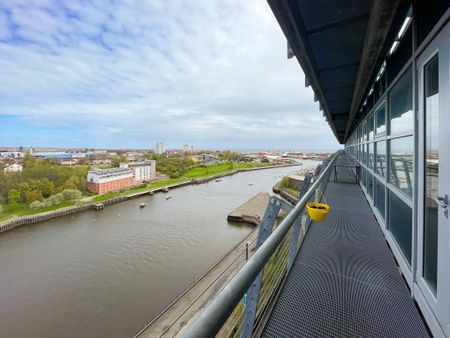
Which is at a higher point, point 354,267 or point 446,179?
point 446,179

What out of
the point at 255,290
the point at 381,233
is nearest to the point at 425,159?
the point at 255,290

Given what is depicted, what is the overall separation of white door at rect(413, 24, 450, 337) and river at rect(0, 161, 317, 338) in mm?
7674

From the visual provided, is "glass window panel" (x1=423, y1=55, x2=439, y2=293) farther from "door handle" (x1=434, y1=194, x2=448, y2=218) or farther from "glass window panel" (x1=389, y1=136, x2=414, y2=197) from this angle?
"glass window panel" (x1=389, y1=136, x2=414, y2=197)

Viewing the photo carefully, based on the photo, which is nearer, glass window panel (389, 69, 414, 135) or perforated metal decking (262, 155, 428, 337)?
perforated metal decking (262, 155, 428, 337)

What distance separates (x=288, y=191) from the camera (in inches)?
869

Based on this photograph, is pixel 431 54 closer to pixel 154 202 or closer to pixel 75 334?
pixel 75 334

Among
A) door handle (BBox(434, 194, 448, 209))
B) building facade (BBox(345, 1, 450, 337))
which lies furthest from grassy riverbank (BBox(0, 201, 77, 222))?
door handle (BBox(434, 194, 448, 209))

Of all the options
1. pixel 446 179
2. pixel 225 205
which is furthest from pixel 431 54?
pixel 225 205

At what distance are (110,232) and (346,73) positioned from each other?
607 inches

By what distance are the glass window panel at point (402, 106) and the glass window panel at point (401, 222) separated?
0.62 meters

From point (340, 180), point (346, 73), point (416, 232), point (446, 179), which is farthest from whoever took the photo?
point (340, 180)

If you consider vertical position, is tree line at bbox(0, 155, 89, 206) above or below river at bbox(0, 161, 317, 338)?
above

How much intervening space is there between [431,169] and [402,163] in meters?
0.74

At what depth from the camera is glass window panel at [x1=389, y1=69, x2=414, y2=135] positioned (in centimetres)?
168
